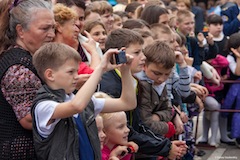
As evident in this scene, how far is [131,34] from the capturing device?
5.16 meters

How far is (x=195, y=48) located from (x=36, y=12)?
15.2 feet

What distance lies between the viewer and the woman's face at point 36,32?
416 centimetres

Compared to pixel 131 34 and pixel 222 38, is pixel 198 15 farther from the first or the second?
pixel 131 34

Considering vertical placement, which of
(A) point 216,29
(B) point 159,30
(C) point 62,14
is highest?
(C) point 62,14

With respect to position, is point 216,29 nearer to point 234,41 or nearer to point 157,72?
point 234,41

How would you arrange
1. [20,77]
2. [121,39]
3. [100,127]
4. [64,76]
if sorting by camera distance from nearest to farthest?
[64,76]
[20,77]
[100,127]
[121,39]

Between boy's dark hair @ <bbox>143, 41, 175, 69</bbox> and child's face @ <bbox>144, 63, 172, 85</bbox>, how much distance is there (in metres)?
0.04

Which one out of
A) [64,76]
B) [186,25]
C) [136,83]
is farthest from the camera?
[186,25]

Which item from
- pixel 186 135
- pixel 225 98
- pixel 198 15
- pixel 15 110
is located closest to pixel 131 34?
pixel 15 110

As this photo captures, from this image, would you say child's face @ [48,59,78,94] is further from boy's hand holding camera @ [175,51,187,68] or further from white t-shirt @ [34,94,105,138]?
boy's hand holding camera @ [175,51,187,68]

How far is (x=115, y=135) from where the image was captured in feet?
15.5

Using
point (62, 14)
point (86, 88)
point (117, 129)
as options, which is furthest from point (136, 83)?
point (86, 88)

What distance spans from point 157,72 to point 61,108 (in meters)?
2.11

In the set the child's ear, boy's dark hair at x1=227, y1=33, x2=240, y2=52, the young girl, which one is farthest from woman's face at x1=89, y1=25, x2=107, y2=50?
boy's dark hair at x1=227, y1=33, x2=240, y2=52
